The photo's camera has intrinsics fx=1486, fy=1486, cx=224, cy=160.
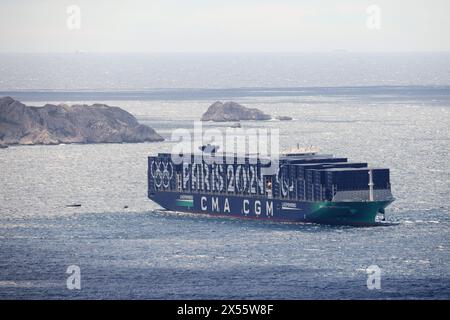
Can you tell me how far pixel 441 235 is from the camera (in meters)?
128

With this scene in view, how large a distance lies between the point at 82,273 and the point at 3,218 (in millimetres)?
34898

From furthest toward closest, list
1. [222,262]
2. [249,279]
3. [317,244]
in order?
[317,244]
[222,262]
[249,279]

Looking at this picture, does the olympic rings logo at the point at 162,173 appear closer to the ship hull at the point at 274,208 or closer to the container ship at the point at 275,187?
the container ship at the point at 275,187

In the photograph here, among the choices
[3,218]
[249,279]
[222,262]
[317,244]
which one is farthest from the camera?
[3,218]

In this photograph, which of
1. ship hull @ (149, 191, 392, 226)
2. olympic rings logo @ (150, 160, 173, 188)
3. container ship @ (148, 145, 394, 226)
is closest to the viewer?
ship hull @ (149, 191, 392, 226)

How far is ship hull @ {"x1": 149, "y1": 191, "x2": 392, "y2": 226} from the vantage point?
136375 mm

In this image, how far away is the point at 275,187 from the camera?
466ft

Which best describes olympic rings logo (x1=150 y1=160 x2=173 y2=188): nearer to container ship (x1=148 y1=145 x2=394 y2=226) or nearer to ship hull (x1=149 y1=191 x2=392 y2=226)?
container ship (x1=148 y1=145 x2=394 y2=226)

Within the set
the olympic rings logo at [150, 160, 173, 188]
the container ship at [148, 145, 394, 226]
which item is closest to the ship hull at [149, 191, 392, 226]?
the container ship at [148, 145, 394, 226]

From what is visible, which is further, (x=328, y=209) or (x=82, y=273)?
(x=328, y=209)

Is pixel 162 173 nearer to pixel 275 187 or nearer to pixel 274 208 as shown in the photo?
pixel 275 187

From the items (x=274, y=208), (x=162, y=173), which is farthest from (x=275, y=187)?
(x=162, y=173)
